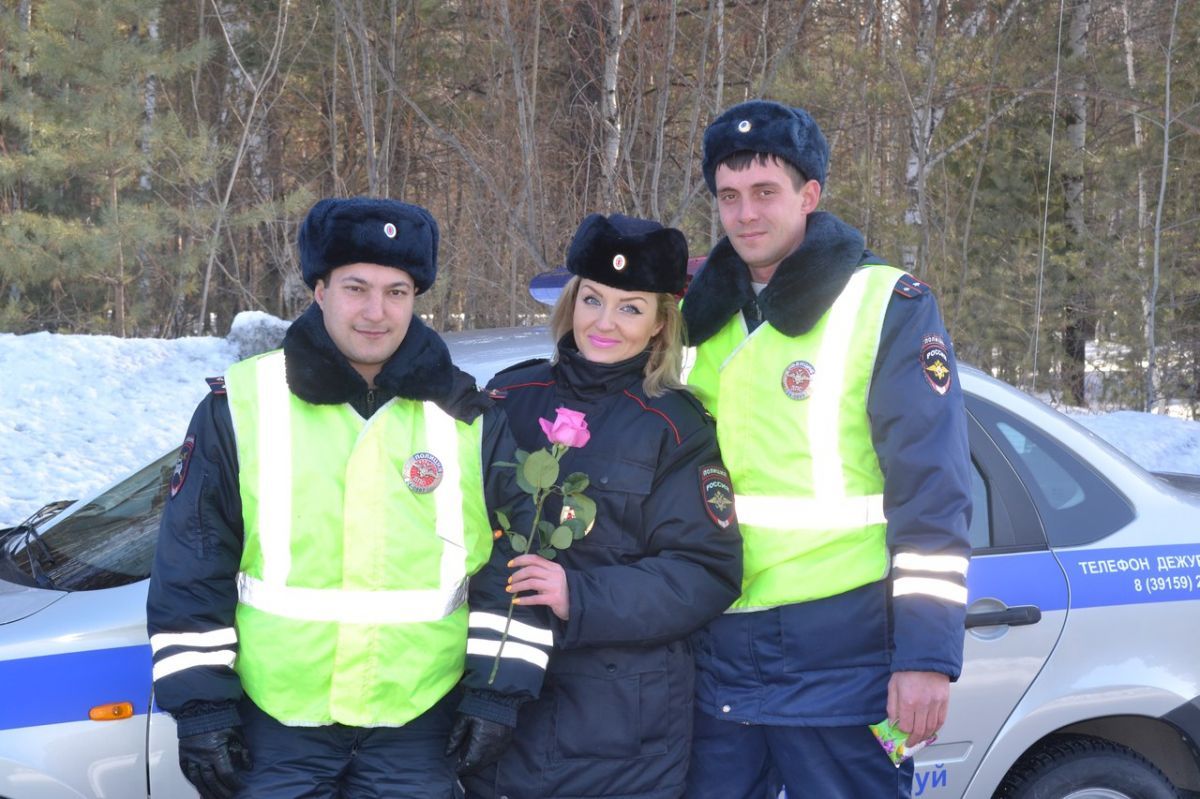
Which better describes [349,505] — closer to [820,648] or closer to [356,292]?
[356,292]

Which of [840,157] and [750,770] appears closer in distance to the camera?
→ [750,770]

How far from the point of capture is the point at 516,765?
2357 millimetres

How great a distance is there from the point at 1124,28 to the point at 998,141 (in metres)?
2.36

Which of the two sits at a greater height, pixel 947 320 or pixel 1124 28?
pixel 1124 28

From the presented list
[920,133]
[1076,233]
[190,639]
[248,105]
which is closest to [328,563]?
[190,639]

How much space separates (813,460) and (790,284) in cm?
38

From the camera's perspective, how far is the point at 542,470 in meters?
2.22

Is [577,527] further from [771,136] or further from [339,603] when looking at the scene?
[771,136]

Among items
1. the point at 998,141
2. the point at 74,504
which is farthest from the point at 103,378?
the point at 998,141

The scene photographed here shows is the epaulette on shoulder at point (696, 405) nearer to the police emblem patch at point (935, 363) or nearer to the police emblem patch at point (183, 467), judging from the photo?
the police emblem patch at point (935, 363)

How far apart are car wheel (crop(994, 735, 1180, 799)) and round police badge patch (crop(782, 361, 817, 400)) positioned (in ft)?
4.90

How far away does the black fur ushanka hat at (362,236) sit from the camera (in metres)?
2.33

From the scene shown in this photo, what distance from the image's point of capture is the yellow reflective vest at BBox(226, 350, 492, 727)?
7.18 feet

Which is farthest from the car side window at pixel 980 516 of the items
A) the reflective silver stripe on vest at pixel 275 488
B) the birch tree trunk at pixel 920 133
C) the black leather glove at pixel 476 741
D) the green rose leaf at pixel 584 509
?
the birch tree trunk at pixel 920 133
